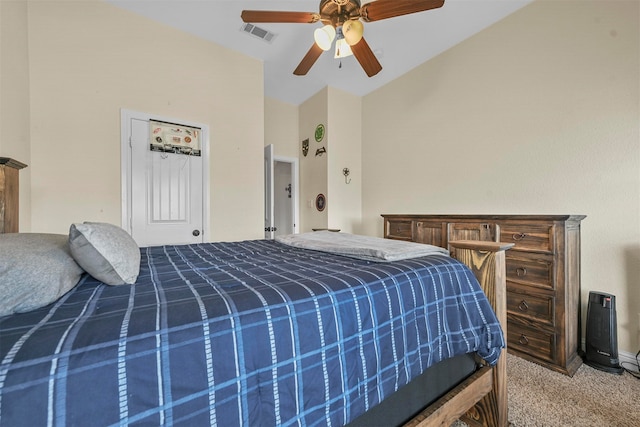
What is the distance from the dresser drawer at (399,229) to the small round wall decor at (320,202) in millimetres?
1151

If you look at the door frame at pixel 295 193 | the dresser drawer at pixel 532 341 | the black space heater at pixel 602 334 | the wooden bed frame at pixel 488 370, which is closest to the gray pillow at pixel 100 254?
the wooden bed frame at pixel 488 370

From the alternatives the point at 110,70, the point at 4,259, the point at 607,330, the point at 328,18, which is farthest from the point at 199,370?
the point at 110,70

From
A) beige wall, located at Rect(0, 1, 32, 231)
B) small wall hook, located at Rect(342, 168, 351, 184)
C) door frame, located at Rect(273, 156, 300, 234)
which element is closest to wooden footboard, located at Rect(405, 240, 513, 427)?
small wall hook, located at Rect(342, 168, 351, 184)

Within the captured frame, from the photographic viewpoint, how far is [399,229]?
2.80m

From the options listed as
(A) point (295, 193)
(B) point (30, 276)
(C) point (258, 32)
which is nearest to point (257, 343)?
(B) point (30, 276)

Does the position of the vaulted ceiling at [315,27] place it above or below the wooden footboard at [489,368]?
above

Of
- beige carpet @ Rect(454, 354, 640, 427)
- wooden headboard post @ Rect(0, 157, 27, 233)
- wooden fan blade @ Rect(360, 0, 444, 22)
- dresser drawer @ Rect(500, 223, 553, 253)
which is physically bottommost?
beige carpet @ Rect(454, 354, 640, 427)

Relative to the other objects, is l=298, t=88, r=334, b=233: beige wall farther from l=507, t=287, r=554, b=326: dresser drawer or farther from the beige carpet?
the beige carpet

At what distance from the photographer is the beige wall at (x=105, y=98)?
2.06 metres

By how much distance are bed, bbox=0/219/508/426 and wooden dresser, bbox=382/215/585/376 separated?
2.97ft

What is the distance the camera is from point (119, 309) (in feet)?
1.95

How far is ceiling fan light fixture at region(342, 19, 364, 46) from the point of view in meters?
1.78

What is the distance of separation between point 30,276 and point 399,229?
2711mm

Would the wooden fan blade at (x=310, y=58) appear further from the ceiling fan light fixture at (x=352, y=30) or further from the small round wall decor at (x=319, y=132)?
the small round wall decor at (x=319, y=132)
